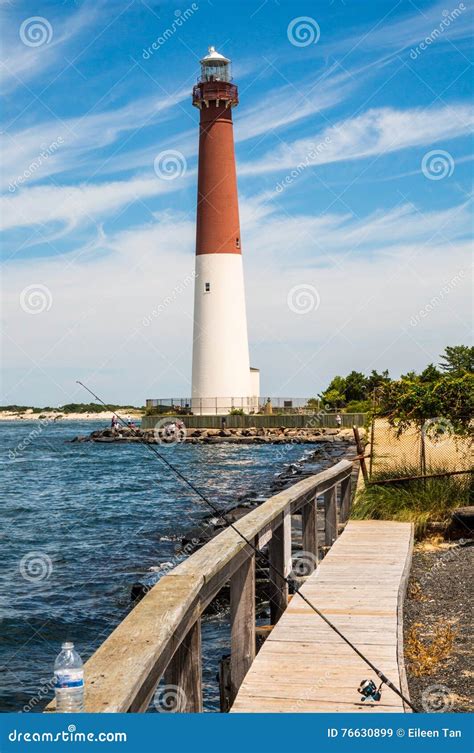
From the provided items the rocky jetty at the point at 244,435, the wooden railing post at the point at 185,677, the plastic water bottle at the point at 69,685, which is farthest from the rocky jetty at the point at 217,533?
the rocky jetty at the point at 244,435

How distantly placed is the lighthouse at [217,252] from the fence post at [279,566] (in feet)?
125

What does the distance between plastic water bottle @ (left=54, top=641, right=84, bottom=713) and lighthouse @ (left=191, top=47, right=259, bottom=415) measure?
4260 cm

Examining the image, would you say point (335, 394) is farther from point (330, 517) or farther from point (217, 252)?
point (330, 517)

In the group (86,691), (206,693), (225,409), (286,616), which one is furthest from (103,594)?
(225,409)

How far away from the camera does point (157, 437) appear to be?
5134 centimetres

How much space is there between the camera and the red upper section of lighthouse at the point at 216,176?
44562 mm

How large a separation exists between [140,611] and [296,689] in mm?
1546

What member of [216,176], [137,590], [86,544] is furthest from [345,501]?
[216,176]

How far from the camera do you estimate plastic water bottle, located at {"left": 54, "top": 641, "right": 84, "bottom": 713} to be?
9.34ft

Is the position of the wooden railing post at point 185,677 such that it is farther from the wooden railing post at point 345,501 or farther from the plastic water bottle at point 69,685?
the wooden railing post at point 345,501

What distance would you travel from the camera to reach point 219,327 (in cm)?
4628

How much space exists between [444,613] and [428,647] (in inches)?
46.3
